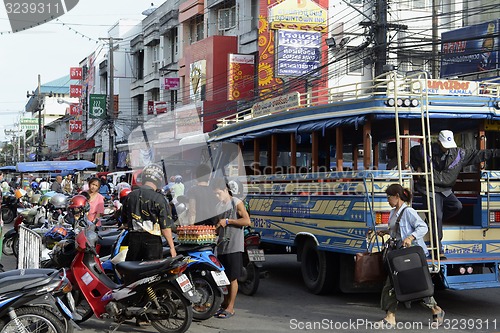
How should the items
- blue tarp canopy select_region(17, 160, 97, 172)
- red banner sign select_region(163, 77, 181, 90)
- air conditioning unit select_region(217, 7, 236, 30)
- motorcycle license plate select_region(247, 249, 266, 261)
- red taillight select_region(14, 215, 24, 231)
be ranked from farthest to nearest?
1. red banner sign select_region(163, 77, 181, 90)
2. blue tarp canopy select_region(17, 160, 97, 172)
3. air conditioning unit select_region(217, 7, 236, 30)
4. red taillight select_region(14, 215, 24, 231)
5. motorcycle license plate select_region(247, 249, 266, 261)

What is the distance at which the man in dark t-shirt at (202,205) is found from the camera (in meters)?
8.52

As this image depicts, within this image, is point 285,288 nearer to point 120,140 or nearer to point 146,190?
point 146,190

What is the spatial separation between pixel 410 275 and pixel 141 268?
284 centimetres

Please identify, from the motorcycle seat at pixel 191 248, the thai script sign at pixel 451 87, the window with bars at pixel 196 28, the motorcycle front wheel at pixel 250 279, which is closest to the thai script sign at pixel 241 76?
the window with bars at pixel 196 28

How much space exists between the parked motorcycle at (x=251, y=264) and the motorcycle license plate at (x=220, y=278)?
1682 millimetres

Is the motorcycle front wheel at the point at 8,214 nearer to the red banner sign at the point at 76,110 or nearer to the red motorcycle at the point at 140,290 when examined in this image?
the red motorcycle at the point at 140,290

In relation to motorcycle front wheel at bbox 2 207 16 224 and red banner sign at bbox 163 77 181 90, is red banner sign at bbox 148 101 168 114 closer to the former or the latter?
red banner sign at bbox 163 77 181 90

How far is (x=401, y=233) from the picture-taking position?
7379 mm

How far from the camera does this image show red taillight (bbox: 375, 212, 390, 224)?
8.33 meters

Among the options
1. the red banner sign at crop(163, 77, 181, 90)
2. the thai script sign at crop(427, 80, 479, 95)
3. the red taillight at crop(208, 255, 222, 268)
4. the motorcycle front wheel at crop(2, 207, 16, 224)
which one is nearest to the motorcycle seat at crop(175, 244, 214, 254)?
the red taillight at crop(208, 255, 222, 268)

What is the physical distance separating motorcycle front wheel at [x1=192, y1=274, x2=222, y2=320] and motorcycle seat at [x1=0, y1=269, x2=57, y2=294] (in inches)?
A: 82.0

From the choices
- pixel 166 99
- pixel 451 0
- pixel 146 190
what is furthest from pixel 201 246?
pixel 166 99

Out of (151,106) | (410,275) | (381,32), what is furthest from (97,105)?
(410,275)

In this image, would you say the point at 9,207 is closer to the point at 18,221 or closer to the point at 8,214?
the point at 8,214
